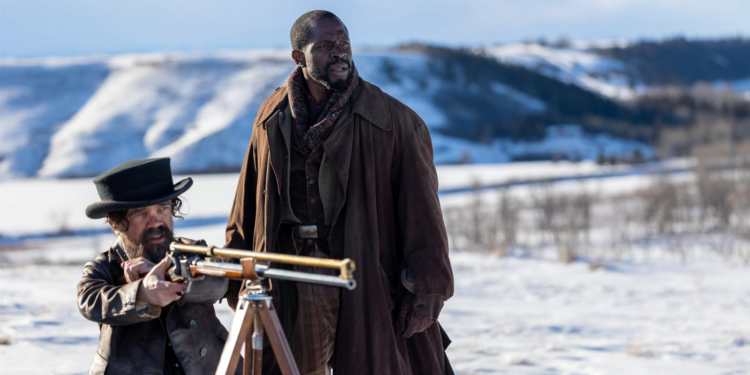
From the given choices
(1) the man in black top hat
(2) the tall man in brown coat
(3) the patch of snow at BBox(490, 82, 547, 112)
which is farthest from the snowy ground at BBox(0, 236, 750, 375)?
(3) the patch of snow at BBox(490, 82, 547, 112)

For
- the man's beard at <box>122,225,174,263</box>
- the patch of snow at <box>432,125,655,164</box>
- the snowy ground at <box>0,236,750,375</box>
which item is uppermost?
the patch of snow at <box>432,125,655,164</box>

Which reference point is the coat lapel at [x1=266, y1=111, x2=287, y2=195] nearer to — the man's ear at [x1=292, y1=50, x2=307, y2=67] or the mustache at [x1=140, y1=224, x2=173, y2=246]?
the man's ear at [x1=292, y1=50, x2=307, y2=67]

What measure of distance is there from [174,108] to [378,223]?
221ft

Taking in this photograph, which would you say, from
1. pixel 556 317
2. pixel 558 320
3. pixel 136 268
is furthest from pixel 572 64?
pixel 136 268

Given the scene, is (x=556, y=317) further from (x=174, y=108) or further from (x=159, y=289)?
(x=174, y=108)

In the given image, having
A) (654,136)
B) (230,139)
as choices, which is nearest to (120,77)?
(230,139)

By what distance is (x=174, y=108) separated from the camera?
68000 mm

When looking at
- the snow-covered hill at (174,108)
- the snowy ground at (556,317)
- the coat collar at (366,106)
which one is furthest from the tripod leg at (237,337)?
the snow-covered hill at (174,108)

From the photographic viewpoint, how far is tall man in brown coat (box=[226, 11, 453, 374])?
117 inches

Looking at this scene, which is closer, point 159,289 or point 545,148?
point 159,289

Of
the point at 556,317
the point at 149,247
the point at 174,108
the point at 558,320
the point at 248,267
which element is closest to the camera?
the point at 248,267

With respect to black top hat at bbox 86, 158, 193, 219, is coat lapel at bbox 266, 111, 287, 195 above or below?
above

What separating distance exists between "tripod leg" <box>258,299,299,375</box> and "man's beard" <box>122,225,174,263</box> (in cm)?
73

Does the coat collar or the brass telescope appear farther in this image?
the coat collar
